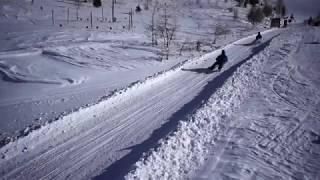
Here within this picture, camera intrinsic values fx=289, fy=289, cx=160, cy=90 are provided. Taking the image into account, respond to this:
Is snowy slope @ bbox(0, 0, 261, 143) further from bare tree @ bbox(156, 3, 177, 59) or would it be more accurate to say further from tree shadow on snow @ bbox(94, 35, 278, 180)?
tree shadow on snow @ bbox(94, 35, 278, 180)

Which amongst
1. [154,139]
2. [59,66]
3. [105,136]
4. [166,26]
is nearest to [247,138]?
[154,139]

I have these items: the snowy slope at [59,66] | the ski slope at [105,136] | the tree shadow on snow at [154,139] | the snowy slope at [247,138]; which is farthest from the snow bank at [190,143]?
the snowy slope at [59,66]

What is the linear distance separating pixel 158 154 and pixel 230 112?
4.69 meters

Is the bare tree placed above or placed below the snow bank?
above

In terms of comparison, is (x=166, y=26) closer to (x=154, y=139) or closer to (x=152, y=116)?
(x=152, y=116)

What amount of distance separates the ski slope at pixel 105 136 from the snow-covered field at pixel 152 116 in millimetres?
33

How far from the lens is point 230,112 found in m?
11.7

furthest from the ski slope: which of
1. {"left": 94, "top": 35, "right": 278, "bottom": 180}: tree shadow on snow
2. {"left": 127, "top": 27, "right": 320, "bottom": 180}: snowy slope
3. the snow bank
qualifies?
{"left": 127, "top": 27, "right": 320, "bottom": 180}: snowy slope

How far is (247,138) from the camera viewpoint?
9.60m

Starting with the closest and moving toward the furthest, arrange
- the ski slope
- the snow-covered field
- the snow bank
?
the snow bank → the ski slope → the snow-covered field

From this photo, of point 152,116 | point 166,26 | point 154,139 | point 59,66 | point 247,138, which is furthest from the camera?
point 166,26

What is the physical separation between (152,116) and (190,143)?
2678 mm

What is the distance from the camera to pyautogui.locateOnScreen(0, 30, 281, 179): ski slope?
7738 mm

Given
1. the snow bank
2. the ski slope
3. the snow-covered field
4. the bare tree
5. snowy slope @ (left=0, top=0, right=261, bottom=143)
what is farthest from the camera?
the bare tree
